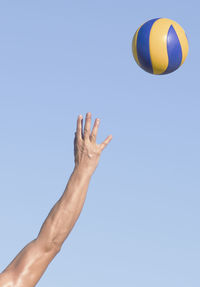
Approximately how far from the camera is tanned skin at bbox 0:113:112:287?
448 centimetres

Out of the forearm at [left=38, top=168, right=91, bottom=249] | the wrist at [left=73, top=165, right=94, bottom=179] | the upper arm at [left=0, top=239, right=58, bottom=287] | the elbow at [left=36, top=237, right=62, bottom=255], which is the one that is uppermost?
the wrist at [left=73, top=165, right=94, bottom=179]

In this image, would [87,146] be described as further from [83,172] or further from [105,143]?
[83,172]

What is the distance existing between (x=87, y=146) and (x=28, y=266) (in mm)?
1245

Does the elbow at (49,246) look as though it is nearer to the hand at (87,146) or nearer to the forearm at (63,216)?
the forearm at (63,216)

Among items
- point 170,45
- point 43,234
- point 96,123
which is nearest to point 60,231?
point 43,234

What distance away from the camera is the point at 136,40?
1440 centimetres

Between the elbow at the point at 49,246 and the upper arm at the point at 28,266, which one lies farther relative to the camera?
the elbow at the point at 49,246

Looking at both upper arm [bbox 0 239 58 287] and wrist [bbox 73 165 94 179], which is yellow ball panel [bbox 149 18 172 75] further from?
upper arm [bbox 0 239 58 287]

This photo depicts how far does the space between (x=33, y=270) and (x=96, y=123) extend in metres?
1.59

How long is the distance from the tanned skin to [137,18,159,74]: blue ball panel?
934 centimetres

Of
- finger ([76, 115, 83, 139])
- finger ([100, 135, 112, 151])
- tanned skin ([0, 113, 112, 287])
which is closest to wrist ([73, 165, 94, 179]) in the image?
tanned skin ([0, 113, 112, 287])

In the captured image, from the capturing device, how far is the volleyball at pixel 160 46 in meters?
13.9

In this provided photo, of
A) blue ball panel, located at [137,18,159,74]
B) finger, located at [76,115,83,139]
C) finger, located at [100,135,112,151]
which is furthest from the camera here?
blue ball panel, located at [137,18,159,74]

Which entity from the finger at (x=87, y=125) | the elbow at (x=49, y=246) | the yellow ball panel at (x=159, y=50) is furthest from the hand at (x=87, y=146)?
the yellow ball panel at (x=159, y=50)
